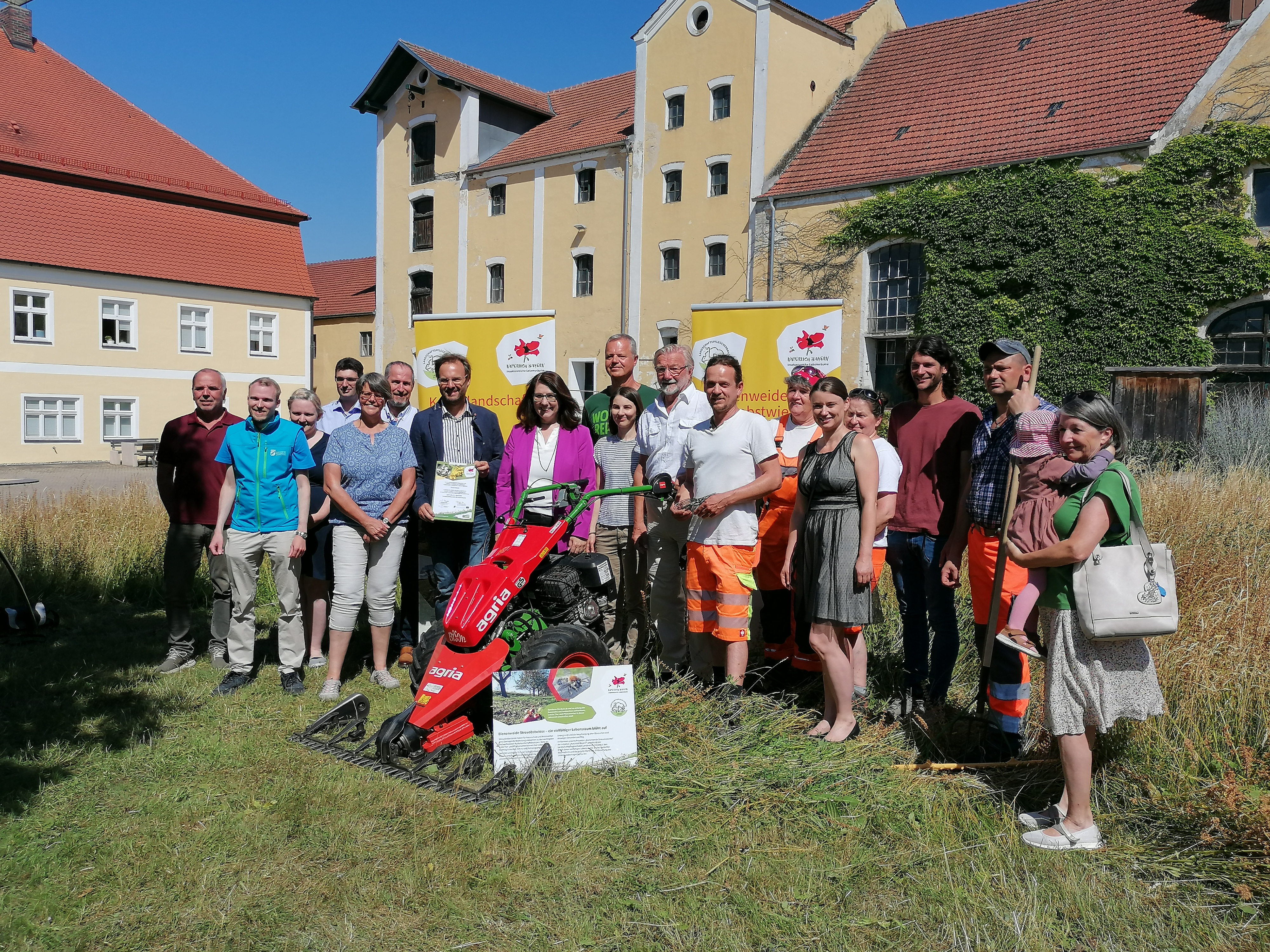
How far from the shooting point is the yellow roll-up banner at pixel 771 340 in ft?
25.3

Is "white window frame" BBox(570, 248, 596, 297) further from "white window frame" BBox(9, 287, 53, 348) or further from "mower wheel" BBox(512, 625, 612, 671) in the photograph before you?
"mower wheel" BBox(512, 625, 612, 671)

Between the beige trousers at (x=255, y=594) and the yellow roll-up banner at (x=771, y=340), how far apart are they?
11.2 feet

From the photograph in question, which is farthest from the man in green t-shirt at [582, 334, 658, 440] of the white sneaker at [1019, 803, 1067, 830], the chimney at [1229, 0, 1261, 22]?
the chimney at [1229, 0, 1261, 22]

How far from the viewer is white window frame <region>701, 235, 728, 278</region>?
2548 centimetres

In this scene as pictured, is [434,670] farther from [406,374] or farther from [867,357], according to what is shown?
[867,357]

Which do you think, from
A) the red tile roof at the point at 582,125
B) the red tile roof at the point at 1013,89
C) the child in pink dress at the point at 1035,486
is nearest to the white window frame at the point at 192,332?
the red tile roof at the point at 582,125

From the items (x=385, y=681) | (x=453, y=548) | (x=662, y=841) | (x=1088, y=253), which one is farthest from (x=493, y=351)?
(x=1088, y=253)

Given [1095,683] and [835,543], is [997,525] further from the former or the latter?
[1095,683]

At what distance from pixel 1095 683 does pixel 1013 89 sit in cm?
2223

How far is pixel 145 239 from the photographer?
95.9 ft

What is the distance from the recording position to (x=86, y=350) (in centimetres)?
2806

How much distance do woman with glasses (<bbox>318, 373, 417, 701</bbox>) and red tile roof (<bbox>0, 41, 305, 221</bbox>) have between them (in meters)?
26.6

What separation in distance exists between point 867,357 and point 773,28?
9.09m

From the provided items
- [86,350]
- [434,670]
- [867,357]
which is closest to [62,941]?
[434,670]
